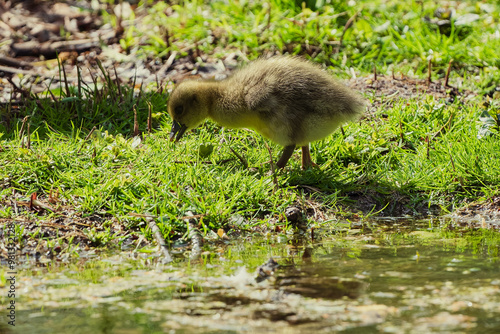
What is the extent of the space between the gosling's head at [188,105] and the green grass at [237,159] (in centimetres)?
23

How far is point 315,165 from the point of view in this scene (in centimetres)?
613

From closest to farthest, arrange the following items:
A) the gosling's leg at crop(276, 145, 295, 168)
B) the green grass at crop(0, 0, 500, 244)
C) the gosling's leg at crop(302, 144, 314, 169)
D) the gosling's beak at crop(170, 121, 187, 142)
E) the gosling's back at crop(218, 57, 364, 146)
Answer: the green grass at crop(0, 0, 500, 244)
the gosling's back at crop(218, 57, 364, 146)
the gosling's leg at crop(276, 145, 295, 168)
the gosling's leg at crop(302, 144, 314, 169)
the gosling's beak at crop(170, 121, 187, 142)

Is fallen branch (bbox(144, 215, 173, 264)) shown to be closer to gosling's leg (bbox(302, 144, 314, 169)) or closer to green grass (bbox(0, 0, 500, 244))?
green grass (bbox(0, 0, 500, 244))

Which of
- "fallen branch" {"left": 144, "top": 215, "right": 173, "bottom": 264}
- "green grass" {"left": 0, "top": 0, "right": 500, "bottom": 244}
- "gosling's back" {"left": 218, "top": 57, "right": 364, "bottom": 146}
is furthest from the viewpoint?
"gosling's back" {"left": 218, "top": 57, "right": 364, "bottom": 146}

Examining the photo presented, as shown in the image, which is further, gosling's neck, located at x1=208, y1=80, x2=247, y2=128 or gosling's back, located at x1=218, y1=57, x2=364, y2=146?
gosling's neck, located at x1=208, y1=80, x2=247, y2=128

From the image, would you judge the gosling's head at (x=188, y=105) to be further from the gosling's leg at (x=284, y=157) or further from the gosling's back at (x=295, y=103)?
the gosling's leg at (x=284, y=157)

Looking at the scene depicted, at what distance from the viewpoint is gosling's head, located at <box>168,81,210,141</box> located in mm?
6152

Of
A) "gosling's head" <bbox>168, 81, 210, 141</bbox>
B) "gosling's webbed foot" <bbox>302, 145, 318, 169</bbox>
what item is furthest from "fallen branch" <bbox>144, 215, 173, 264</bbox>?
"gosling's webbed foot" <bbox>302, 145, 318, 169</bbox>

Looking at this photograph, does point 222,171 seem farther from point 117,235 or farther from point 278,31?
point 278,31

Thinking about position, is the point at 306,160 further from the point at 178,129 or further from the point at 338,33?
the point at 338,33

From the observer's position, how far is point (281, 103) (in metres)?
5.68

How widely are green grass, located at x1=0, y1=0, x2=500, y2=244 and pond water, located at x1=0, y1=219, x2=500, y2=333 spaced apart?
2.29 ft

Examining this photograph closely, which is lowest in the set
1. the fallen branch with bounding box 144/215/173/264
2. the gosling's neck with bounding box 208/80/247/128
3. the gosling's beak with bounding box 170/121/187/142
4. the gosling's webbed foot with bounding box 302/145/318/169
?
the fallen branch with bounding box 144/215/173/264

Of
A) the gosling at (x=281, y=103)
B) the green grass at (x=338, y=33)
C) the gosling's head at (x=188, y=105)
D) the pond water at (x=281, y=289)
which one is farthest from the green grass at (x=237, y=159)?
the pond water at (x=281, y=289)
